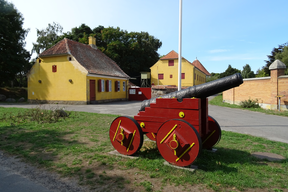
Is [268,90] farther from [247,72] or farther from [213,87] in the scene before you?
[247,72]

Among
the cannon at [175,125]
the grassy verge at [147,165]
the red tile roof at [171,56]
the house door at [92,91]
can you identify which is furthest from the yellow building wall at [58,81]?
the red tile roof at [171,56]

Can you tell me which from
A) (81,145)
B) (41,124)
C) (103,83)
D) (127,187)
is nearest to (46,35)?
(103,83)

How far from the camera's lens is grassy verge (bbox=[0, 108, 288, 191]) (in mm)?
3166

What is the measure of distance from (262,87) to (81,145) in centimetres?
1414

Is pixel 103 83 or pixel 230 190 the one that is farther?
pixel 103 83

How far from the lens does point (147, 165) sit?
12.5 feet

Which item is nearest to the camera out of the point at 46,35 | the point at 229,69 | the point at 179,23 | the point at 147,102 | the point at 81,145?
the point at 147,102

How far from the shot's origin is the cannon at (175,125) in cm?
349

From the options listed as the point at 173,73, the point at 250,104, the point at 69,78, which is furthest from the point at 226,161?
the point at 173,73

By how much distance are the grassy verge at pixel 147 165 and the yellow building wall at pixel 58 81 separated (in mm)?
13191

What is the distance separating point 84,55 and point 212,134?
19596mm

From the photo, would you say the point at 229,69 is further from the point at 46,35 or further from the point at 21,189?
the point at 21,189

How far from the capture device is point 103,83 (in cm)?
2114

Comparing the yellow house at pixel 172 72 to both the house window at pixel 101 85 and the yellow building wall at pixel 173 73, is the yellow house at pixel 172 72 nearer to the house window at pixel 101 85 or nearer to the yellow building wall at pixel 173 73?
the yellow building wall at pixel 173 73
